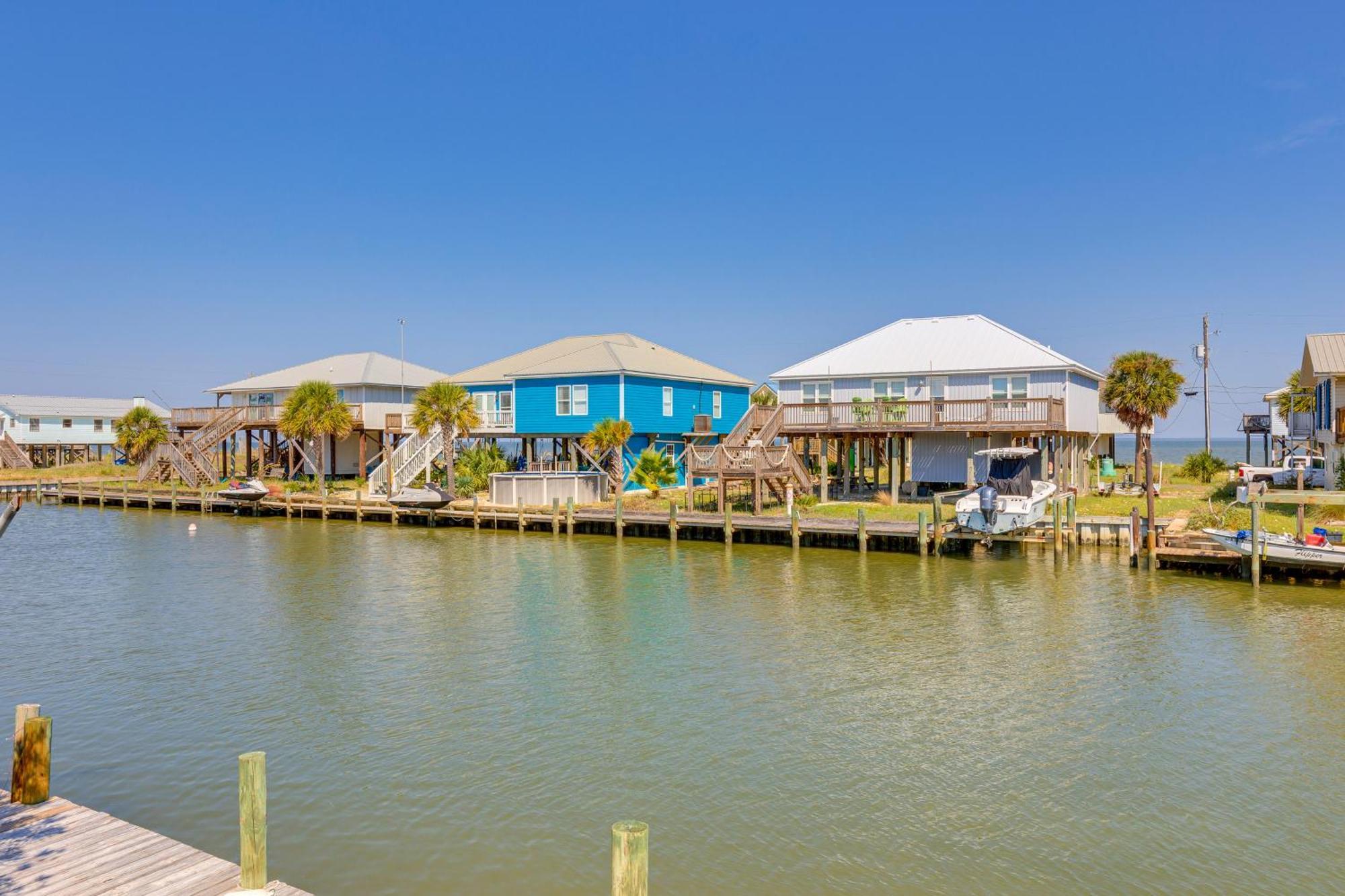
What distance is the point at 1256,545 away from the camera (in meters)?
25.3

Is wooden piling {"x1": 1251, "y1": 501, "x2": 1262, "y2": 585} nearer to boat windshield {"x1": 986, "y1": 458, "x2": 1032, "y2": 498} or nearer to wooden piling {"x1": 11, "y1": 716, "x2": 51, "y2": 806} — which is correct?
boat windshield {"x1": 986, "y1": 458, "x2": 1032, "y2": 498}

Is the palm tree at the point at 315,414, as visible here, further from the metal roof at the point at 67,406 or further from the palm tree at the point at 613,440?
the metal roof at the point at 67,406

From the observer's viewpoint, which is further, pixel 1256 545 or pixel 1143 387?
pixel 1143 387

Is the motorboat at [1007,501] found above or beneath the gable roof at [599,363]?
beneath

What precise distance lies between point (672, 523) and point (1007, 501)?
42.4 feet

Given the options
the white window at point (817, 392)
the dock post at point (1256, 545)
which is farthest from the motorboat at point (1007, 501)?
the white window at point (817, 392)

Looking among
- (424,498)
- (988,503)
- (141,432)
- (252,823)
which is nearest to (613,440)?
(424,498)

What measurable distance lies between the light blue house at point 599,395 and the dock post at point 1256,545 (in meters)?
27.9

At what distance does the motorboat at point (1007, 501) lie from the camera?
3069 cm

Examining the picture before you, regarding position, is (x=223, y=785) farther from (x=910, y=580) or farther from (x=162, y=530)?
(x=162, y=530)

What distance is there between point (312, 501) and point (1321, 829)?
45.9 m

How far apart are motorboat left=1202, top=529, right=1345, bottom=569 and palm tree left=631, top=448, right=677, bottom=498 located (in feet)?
81.2

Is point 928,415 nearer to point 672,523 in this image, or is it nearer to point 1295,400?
point 672,523

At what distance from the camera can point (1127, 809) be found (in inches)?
453
